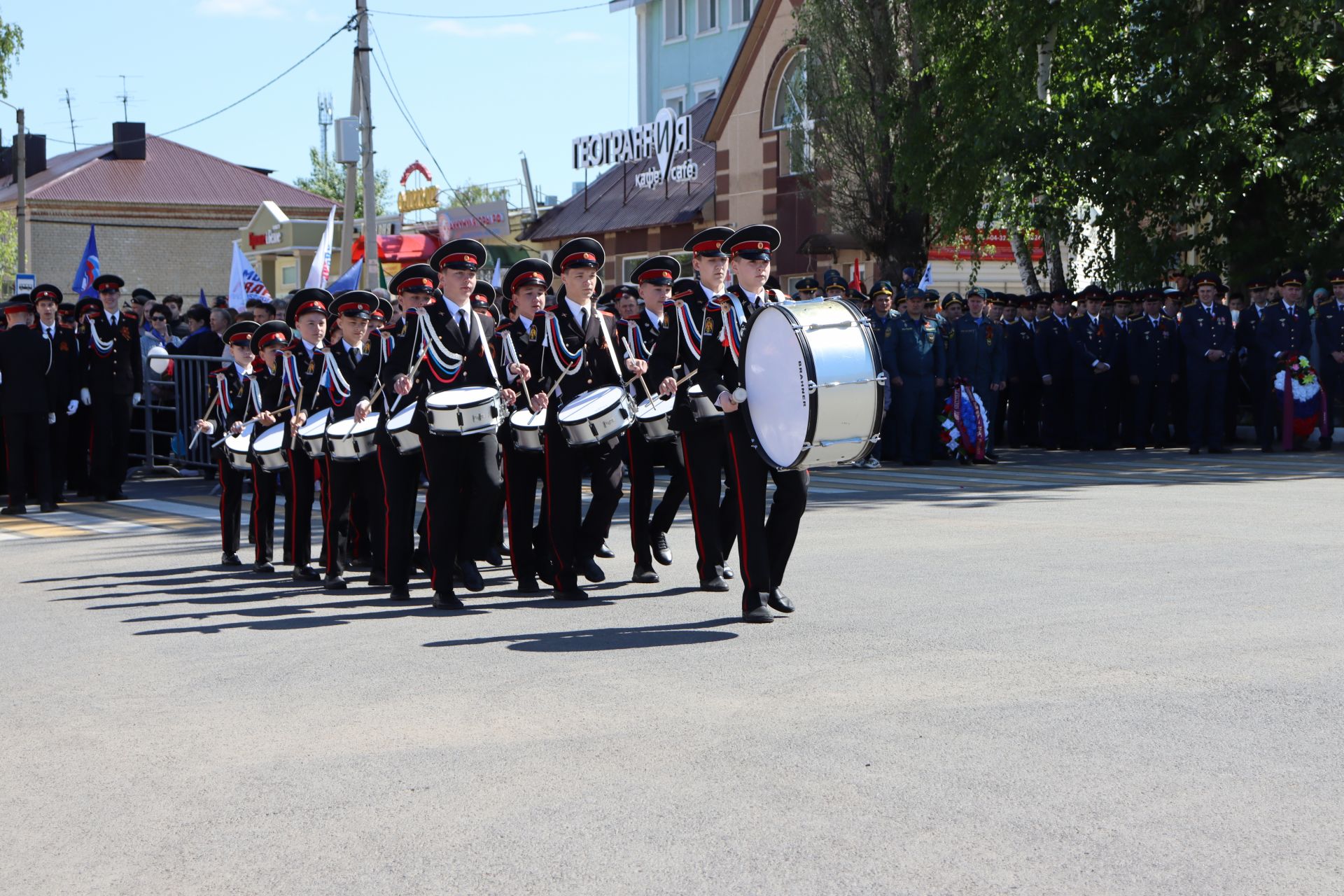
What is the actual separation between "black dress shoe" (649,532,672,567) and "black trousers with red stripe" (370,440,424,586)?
1.74m

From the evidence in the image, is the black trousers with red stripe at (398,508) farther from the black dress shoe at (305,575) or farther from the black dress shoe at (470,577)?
the black dress shoe at (305,575)

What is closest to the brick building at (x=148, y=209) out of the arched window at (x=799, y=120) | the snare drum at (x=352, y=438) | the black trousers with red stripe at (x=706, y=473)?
the arched window at (x=799, y=120)

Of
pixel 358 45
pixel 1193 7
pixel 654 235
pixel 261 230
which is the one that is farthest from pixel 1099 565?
pixel 261 230

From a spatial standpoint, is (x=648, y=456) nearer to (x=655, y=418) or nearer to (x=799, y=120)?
(x=655, y=418)

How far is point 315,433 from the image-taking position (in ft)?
35.9

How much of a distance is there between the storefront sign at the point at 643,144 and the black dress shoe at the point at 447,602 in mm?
30998

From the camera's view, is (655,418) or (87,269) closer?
(655,418)

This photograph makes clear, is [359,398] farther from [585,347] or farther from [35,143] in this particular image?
[35,143]

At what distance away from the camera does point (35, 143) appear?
222 feet

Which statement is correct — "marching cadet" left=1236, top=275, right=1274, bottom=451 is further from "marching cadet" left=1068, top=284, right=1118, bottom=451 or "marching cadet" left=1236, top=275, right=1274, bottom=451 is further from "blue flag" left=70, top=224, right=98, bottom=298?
"blue flag" left=70, top=224, right=98, bottom=298

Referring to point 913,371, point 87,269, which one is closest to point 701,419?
point 913,371

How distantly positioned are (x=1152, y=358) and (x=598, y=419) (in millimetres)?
13988

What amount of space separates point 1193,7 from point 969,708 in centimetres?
1960

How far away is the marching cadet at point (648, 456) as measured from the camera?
423 inches
